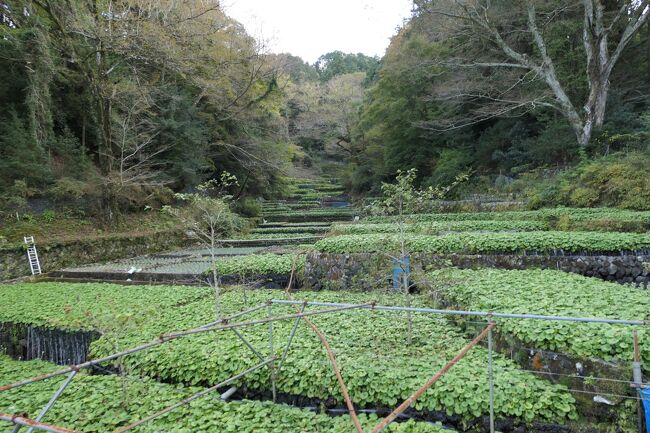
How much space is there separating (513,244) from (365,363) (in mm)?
5327

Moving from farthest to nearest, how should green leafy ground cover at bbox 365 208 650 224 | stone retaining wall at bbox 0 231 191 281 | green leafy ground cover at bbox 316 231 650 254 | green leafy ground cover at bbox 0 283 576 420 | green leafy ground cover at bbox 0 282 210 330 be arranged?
stone retaining wall at bbox 0 231 191 281 → green leafy ground cover at bbox 365 208 650 224 → green leafy ground cover at bbox 316 231 650 254 → green leafy ground cover at bbox 0 282 210 330 → green leafy ground cover at bbox 0 283 576 420

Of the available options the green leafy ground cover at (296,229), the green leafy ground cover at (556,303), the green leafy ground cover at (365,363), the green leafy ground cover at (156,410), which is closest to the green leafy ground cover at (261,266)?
the green leafy ground cover at (365,363)

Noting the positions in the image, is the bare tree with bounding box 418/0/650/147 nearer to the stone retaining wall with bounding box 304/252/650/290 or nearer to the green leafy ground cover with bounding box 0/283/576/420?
the stone retaining wall with bounding box 304/252/650/290

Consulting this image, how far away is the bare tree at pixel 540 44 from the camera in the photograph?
582 inches

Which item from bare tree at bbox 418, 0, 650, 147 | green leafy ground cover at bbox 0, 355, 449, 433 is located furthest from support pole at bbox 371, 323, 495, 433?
bare tree at bbox 418, 0, 650, 147

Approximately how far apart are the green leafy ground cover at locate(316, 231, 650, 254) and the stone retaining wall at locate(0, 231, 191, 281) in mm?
9575

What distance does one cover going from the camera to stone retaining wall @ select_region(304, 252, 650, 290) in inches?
294

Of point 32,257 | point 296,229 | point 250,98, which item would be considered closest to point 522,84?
point 296,229

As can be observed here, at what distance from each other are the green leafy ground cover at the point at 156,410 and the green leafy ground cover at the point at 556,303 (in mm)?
1710

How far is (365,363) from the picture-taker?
4.55 meters

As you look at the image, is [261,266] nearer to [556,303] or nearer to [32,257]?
[556,303]

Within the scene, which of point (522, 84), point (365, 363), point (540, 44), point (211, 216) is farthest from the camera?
point (522, 84)

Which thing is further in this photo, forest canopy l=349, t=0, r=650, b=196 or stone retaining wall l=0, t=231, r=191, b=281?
forest canopy l=349, t=0, r=650, b=196

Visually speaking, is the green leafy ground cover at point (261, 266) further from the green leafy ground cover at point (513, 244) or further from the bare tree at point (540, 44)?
the bare tree at point (540, 44)
